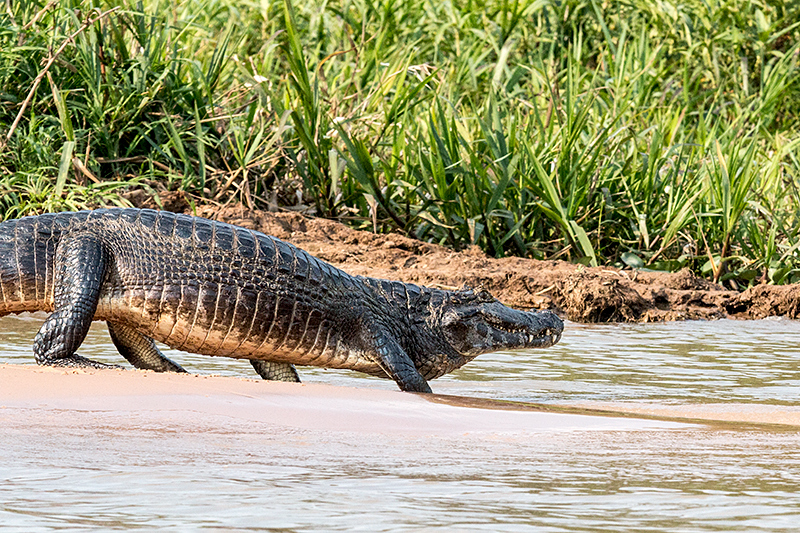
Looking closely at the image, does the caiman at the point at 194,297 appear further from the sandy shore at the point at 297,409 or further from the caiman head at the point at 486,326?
the sandy shore at the point at 297,409

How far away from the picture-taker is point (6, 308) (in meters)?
4.12

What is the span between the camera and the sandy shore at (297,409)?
3.12 meters

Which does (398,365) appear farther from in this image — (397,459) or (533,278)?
(533,278)

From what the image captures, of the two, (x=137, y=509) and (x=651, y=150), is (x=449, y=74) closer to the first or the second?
(x=651, y=150)

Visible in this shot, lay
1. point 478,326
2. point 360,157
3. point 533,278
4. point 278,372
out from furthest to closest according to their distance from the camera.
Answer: point 360,157, point 533,278, point 478,326, point 278,372

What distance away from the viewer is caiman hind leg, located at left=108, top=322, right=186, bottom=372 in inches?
172

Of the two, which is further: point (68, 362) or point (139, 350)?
point (139, 350)

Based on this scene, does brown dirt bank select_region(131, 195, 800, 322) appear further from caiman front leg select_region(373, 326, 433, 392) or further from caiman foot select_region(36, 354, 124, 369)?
caiman foot select_region(36, 354, 124, 369)

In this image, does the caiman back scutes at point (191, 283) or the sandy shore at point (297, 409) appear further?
the caiman back scutes at point (191, 283)

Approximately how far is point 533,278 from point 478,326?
1830 millimetres

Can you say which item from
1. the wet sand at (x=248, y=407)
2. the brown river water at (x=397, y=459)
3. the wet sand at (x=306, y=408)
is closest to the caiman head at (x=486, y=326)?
the brown river water at (x=397, y=459)

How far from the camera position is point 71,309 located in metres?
3.91

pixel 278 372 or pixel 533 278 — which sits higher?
pixel 533 278

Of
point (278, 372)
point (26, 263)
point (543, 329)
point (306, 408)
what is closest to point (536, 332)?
point (543, 329)
